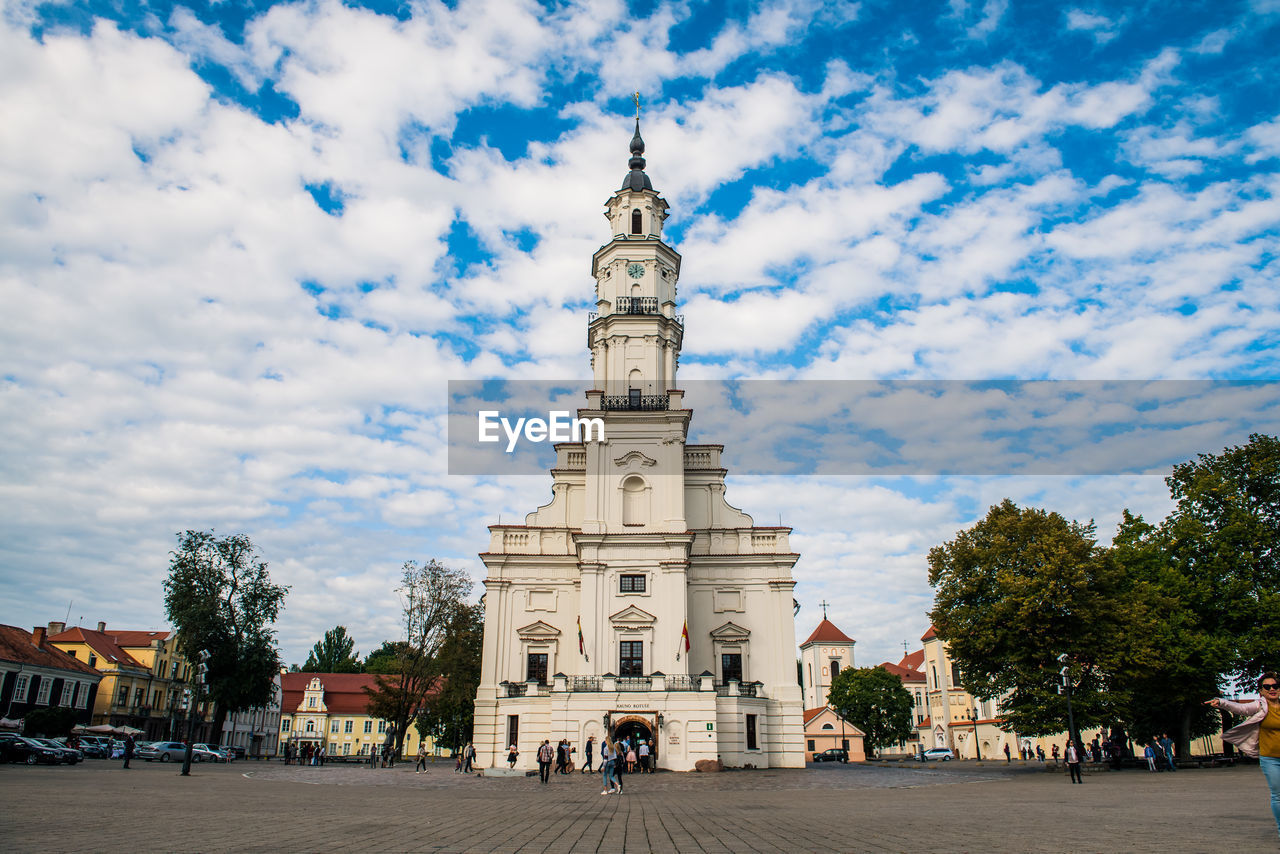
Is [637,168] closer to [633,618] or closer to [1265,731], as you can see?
[633,618]

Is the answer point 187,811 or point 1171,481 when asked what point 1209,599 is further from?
point 187,811

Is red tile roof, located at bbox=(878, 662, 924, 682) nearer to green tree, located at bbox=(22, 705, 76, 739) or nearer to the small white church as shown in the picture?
the small white church

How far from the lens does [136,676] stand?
6956 cm

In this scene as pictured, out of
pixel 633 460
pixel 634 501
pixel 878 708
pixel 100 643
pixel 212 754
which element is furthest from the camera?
pixel 878 708

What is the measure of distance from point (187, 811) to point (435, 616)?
123ft

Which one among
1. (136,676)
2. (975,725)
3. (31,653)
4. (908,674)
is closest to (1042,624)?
(975,725)

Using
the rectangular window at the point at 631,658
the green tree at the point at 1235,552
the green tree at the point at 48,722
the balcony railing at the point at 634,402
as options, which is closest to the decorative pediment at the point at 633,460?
the balcony railing at the point at 634,402

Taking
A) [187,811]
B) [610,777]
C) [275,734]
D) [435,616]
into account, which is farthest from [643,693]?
[275,734]

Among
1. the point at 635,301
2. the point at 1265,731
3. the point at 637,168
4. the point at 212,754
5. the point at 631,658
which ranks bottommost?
the point at 212,754

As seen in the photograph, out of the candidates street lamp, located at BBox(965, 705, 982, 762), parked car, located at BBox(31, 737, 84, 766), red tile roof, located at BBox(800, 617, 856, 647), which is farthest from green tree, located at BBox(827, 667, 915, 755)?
parked car, located at BBox(31, 737, 84, 766)

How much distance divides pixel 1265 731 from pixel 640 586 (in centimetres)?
3282

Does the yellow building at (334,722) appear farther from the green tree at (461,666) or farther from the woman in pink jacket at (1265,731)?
the woman in pink jacket at (1265,731)

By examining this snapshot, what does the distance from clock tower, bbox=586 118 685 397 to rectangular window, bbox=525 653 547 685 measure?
49.7ft

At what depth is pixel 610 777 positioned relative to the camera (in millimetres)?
22766
